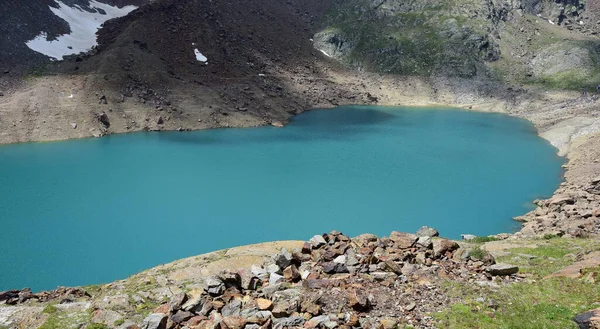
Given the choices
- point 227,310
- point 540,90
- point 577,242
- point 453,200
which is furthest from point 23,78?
point 540,90

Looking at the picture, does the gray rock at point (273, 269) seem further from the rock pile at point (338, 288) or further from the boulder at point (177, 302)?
the boulder at point (177, 302)

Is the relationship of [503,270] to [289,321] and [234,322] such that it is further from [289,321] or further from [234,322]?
[234,322]

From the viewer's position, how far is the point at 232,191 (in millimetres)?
46688

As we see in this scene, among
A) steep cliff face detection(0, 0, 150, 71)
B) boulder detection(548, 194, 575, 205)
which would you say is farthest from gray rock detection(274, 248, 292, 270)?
steep cliff face detection(0, 0, 150, 71)

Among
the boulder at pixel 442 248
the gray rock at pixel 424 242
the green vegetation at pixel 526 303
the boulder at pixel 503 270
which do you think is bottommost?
the gray rock at pixel 424 242

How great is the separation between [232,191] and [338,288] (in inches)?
1316

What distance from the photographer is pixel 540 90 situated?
355ft

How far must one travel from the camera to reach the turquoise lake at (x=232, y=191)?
33375 mm

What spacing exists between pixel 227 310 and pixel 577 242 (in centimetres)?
1811

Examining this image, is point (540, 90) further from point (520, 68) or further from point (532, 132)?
point (532, 132)

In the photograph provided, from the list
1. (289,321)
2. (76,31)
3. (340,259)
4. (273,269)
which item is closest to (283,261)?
(273,269)

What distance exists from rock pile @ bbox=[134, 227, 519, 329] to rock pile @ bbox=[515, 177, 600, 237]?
38.7ft

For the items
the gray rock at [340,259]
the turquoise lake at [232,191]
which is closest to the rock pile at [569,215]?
the turquoise lake at [232,191]

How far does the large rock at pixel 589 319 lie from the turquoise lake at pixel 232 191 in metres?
25.3
